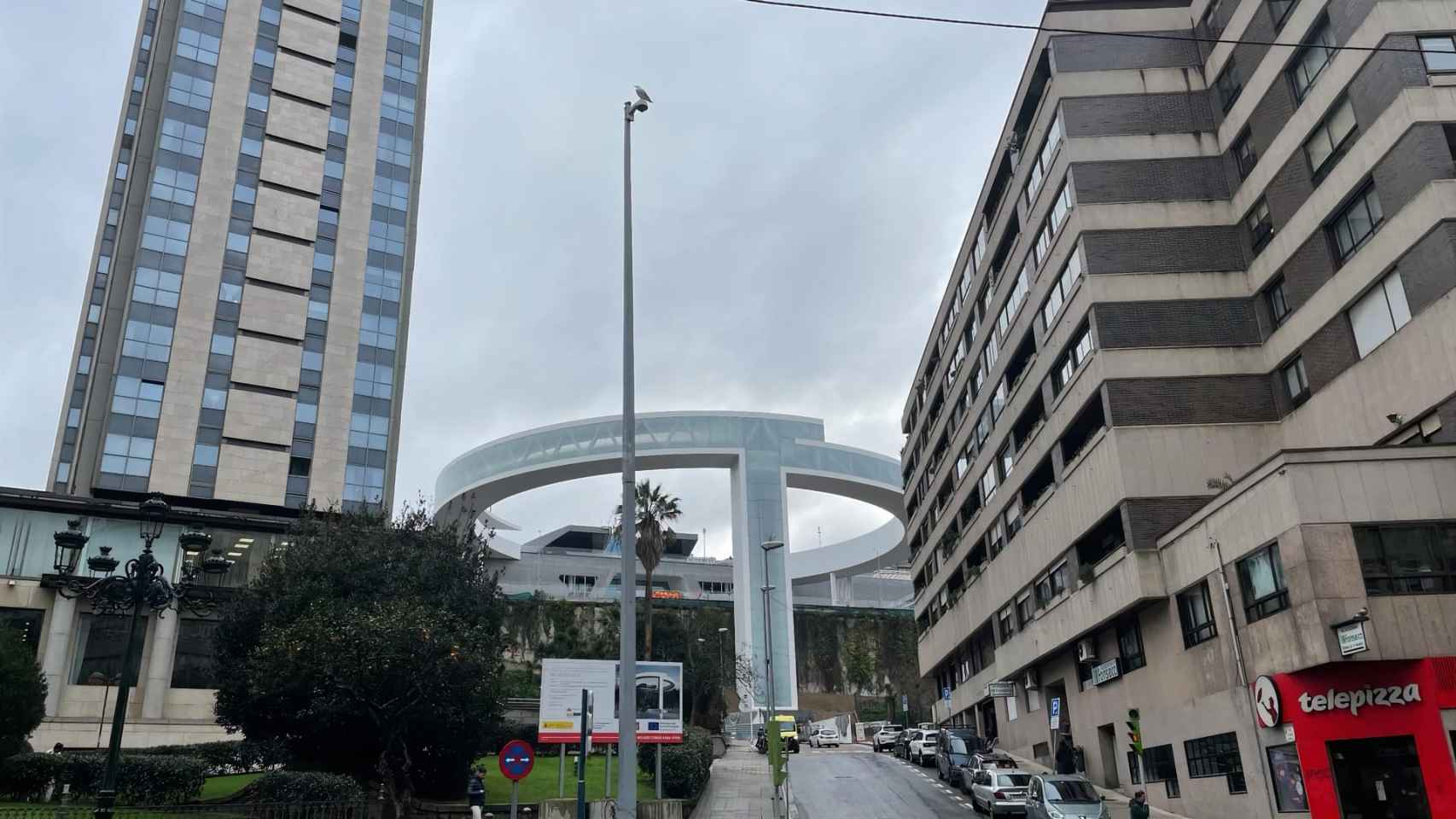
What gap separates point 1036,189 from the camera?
137ft

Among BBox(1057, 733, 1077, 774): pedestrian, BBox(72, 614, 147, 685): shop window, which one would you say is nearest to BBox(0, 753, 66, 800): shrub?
BBox(72, 614, 147, 685): shop window

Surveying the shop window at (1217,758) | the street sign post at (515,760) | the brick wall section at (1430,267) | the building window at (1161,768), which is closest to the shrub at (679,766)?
the street sign post at (515,760)

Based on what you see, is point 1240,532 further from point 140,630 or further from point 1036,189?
point 140,630

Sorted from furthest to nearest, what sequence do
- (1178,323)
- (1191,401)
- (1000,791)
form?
(1178,323), (1191,401), (1000,791)

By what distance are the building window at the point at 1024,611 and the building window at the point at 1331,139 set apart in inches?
781

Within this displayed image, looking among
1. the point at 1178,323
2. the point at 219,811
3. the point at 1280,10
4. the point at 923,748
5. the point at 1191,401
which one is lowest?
the point at 219,811

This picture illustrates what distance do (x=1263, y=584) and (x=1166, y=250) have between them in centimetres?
1355

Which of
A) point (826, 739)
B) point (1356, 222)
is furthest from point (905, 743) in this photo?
point (1356, 222)

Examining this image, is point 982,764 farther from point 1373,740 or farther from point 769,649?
point 769,649

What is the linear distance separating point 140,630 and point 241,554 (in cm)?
598

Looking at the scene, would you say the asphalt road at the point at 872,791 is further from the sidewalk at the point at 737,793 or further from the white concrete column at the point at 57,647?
the white concrete column at the point at 57,647

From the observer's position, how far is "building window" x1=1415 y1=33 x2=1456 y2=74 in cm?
2692

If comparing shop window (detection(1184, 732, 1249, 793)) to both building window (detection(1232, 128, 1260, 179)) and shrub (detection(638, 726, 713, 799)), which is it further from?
building window (detection(1232, 128, 1260, 179))

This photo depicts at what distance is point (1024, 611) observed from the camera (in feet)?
145
